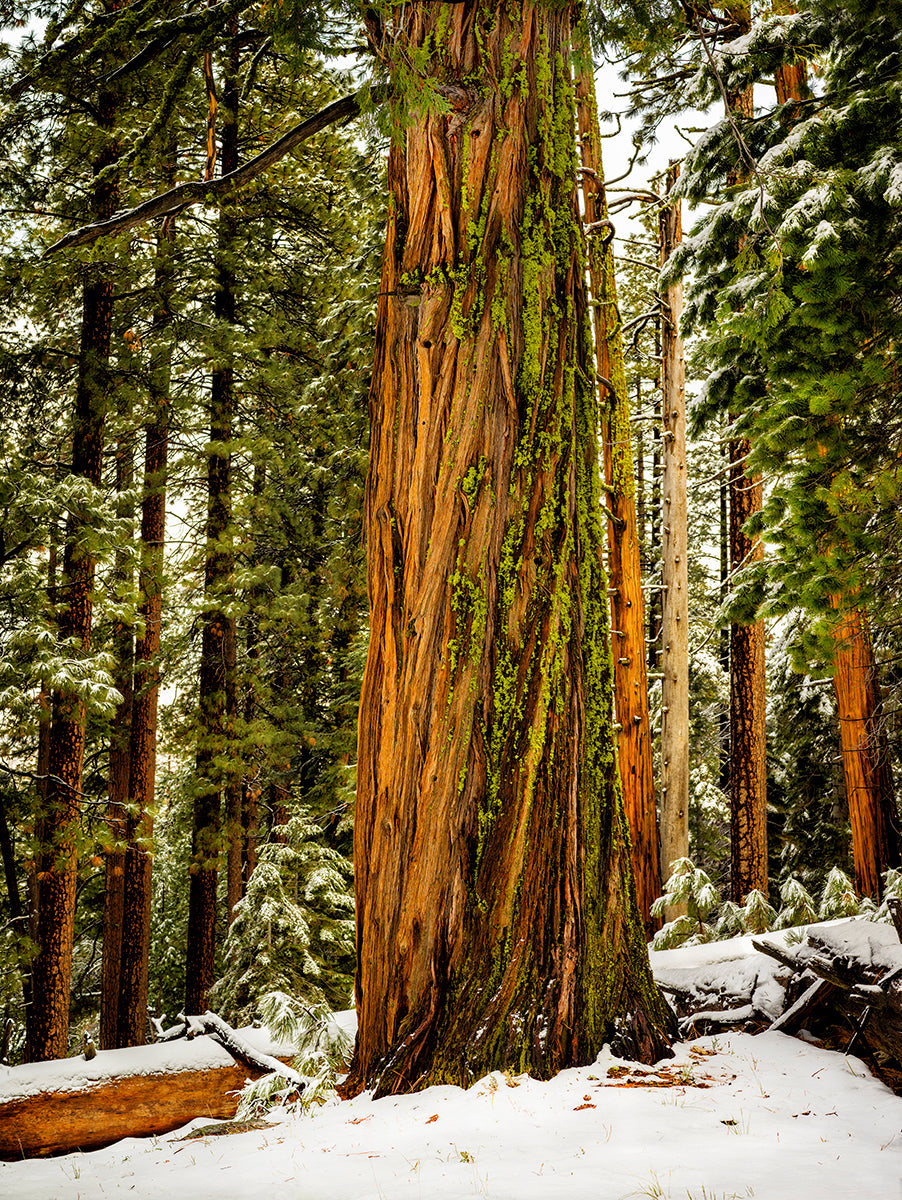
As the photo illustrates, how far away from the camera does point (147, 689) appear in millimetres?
12156

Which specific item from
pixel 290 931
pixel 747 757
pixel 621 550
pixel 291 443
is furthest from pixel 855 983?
pixel 291 443

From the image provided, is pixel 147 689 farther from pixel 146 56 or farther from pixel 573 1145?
pixel 573 1145

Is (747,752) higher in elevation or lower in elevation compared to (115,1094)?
higher

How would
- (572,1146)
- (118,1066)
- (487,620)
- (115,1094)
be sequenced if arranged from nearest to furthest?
Answer: (572,1146) < (487,620) < (115,1094) < (118,1066)

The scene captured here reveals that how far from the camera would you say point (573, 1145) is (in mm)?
2611

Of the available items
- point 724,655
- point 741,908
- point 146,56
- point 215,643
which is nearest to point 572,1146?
point 741,908

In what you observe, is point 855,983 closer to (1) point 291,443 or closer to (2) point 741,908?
(2) point 741,908

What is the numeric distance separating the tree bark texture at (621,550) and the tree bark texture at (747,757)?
258cm

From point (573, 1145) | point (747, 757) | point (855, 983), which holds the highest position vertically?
point (747, 757)

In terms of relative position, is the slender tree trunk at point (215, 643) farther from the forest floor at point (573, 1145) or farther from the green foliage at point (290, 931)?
the forest floor at point (573, 1145)

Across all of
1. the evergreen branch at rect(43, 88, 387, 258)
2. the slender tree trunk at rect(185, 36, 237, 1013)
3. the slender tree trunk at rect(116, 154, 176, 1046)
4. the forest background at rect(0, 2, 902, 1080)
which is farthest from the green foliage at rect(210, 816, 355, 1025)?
the evergreen branch at rect(43, 88, 387, 258)

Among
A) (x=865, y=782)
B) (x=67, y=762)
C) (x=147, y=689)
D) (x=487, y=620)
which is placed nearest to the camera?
(x=487, y=620)

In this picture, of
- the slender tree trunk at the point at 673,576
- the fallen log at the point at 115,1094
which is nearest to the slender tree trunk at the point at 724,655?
the slender tree trunk at the point at 673,576

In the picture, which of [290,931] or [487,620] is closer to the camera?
[487,620]
